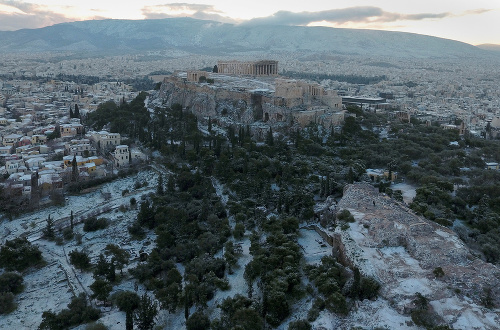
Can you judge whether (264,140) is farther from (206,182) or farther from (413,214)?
(413,214)

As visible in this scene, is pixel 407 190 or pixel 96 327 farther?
pixel 407 190

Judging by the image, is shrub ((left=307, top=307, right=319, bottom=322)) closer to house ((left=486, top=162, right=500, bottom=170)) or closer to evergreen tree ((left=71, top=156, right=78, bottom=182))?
evergreen tree ((left=71, top=156, right=78, bottom=182))

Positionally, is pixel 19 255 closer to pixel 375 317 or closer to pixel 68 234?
pixel 68 234

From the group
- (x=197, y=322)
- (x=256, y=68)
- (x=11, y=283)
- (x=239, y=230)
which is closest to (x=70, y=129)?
(x=256, y=68)

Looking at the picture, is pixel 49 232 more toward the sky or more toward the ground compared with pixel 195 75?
more toward the ground

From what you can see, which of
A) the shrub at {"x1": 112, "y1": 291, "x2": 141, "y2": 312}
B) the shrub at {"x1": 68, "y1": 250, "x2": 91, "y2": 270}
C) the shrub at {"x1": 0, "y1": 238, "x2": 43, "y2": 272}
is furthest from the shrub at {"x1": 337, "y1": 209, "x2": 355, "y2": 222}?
the shrub at {"x1": 0, "y1": 238, "x2": 43, "y2": 272}

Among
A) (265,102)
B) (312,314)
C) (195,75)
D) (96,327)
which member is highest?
(195,75)

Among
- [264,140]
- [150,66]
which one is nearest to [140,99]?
[264,140]
